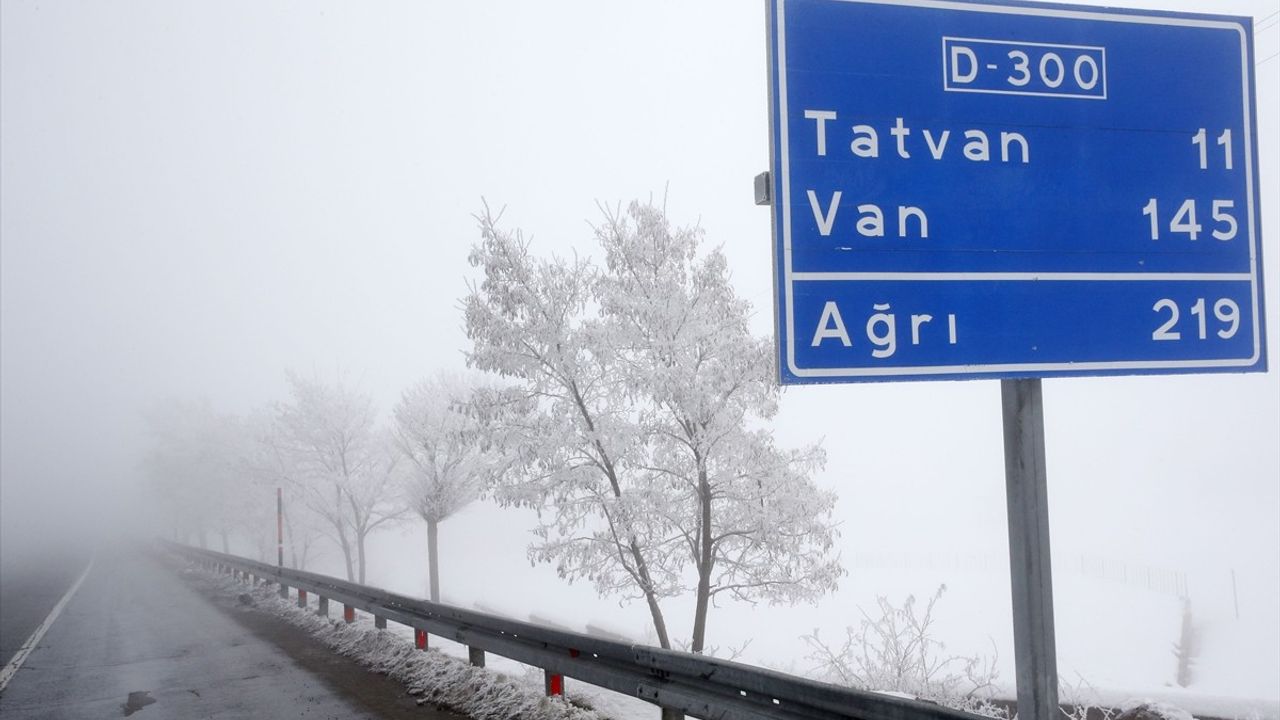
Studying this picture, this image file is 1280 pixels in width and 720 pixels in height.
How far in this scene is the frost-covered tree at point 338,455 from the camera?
35.8 meters

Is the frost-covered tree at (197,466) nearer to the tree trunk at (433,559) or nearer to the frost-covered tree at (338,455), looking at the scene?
the frost-covered tree at (338,455)

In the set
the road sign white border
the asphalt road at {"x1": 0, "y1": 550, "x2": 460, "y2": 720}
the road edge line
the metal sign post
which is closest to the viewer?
the metal sign post

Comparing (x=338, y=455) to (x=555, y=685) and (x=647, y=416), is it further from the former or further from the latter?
(x=555, y=685)

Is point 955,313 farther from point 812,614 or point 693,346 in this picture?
point 812,614

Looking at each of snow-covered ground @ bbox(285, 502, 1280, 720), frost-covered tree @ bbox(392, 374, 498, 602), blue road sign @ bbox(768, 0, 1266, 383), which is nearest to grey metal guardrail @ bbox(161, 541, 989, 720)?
blue road sign @ bbox(768, 0, 1266, 383)

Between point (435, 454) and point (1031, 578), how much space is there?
29.4 meters

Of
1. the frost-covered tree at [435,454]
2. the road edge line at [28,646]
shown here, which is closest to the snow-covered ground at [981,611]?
the frost-covered tree at [435,454]

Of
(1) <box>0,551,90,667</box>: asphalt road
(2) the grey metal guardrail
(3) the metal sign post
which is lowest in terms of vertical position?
(1) <box>0,551,90,667</box>: asphalt road

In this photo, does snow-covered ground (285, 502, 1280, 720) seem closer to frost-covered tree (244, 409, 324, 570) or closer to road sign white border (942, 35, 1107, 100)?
frost-covered tree (244, 409, 324, 570)

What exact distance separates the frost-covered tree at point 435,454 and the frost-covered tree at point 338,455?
9.92 ft

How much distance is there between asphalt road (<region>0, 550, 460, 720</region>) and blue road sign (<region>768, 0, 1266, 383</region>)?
268 inches

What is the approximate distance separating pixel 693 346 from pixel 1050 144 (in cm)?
1134

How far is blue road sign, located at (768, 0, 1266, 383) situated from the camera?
4.02m

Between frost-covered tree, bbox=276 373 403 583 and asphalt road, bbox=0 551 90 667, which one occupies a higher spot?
frost-covered tree, bbox=276 373 403 583
